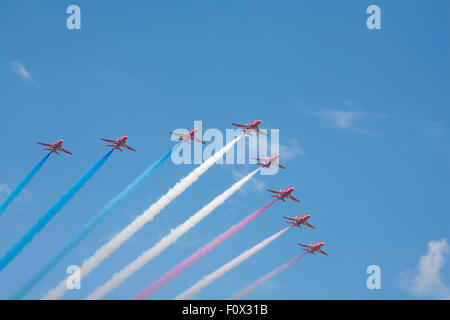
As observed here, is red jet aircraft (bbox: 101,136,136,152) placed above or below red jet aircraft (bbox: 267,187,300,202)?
above

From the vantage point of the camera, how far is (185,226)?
14062 centimetres

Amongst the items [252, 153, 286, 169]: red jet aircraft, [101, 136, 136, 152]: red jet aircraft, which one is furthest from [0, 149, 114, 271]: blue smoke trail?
[252, 153, 286, 169]: red jet aircraft

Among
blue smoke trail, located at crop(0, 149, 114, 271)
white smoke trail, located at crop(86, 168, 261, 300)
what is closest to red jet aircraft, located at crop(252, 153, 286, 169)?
white smoke trail, located at crop(86, 168, 261, 300)

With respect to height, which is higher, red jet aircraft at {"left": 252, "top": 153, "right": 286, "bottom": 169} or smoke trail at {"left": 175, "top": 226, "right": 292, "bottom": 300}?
red jet aircraft at {"left": 252, "top": 153, "right": 286, "bottom": 169}

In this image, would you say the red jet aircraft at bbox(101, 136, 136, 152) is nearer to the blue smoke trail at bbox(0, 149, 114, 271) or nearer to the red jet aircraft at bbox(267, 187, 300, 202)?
the blue smoke trail at bbox(0, 149, 114, 271)

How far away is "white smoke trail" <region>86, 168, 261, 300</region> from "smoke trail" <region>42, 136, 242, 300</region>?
5.77m

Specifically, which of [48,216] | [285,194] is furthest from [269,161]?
[48,216]

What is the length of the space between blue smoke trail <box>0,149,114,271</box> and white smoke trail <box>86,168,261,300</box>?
768 inches

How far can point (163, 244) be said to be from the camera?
137500 mm

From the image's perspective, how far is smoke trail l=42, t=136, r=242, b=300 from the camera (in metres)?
129
